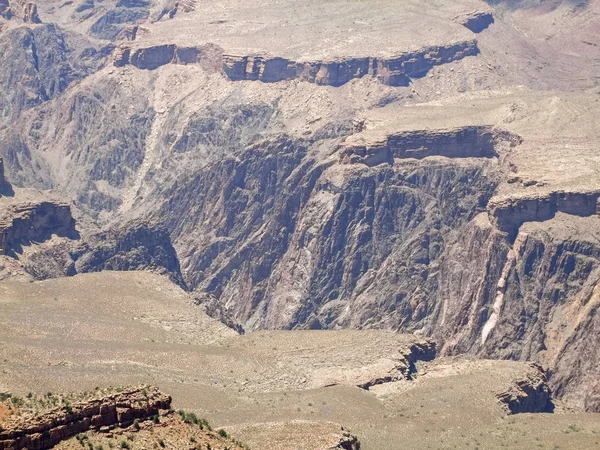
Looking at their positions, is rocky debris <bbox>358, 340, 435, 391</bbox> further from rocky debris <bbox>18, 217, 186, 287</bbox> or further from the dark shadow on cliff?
the dark shadow on cliff

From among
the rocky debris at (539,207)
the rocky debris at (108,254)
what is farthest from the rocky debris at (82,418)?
the rocky debris at (539,207)

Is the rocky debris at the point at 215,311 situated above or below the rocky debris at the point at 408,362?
below

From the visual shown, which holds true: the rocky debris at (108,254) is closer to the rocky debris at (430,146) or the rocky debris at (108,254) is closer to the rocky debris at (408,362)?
the rocky debris at (430,146)

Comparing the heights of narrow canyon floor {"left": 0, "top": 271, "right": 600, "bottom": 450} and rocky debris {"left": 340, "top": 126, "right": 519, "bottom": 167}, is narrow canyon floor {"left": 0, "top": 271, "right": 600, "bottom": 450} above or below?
above

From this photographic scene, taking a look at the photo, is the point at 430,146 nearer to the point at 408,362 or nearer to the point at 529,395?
the point at 408,362

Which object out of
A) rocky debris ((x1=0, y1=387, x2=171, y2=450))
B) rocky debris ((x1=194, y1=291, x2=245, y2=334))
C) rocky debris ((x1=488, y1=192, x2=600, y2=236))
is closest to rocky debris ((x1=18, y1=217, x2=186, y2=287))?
rocky debris ((x1=194, y1=291, x2=245, y2=334))

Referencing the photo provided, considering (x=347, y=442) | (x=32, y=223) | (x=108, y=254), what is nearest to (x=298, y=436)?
(x=347, y=442)
